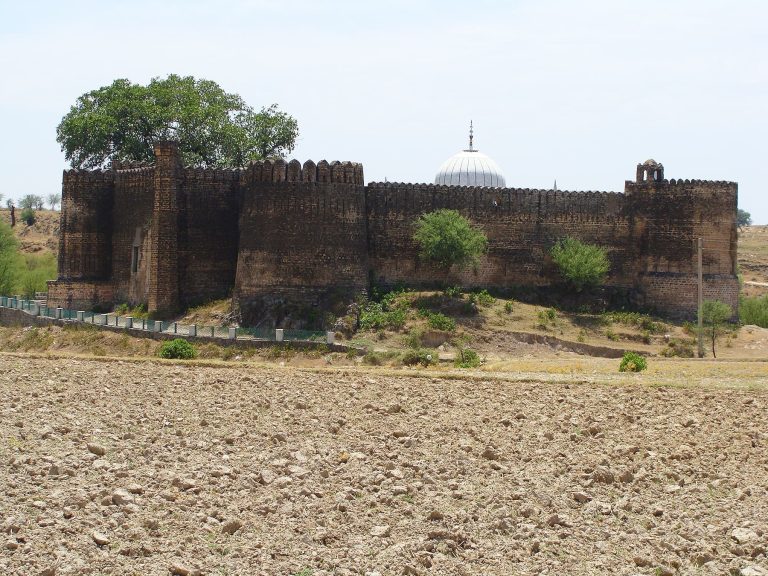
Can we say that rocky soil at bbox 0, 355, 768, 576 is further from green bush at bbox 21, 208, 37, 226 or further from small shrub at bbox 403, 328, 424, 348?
green bush at bbox 21, 208, 37, 226

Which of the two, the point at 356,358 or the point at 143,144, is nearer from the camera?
the point at 356,358

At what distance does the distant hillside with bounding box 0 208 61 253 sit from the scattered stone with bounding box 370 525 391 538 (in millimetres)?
56517

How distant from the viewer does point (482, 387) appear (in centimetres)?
2205

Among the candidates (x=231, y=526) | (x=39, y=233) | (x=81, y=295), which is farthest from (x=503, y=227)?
(x=39, y=233)

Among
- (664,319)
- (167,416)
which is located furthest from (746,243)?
(167,416)

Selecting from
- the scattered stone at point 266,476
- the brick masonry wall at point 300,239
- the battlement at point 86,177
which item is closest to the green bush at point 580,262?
the brick masonry wall at point 300,239

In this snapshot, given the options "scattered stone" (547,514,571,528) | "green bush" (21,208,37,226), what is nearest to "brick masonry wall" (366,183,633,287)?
"scattered stone" (547,514,571,528)

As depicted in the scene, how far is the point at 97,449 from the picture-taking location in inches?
622

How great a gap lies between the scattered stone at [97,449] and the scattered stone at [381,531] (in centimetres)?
460

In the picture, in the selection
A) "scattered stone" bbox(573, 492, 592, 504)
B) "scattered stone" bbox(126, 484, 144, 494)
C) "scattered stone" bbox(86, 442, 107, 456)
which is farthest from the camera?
"scattered stone" bbox(86, 442, 107, 456)

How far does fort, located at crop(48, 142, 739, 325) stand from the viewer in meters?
33.8

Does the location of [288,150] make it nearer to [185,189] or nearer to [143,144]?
[143,144]

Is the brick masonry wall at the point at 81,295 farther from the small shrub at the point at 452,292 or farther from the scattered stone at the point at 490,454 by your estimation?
the scattered stone at the point at 490,454

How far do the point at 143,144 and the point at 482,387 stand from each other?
28036mm
